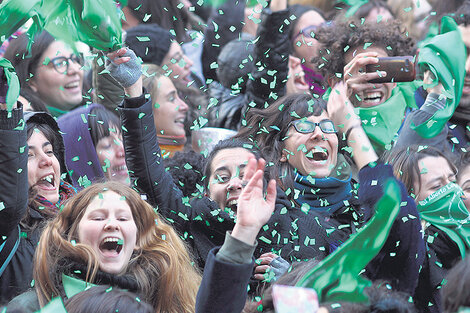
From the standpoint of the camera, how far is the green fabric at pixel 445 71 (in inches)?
183

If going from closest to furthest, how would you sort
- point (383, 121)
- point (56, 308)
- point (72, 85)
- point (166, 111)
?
1. point (56, 308)
2. point (383, 121)
3. point (166, 111)
4. point (72, 85)

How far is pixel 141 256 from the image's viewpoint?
151 inches

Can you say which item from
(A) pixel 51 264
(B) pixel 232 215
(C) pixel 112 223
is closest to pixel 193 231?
(B) pixel 232 215

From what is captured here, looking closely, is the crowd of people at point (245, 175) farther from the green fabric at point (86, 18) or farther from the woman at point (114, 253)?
the green fabric at point (86, 18)

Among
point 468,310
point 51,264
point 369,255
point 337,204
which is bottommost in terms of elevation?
point 337,204

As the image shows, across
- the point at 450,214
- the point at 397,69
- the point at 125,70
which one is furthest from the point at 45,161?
the point at 450,214

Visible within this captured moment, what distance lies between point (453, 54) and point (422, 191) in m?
0.82

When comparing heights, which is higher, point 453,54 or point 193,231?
point 453,54

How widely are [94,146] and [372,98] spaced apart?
1505mm

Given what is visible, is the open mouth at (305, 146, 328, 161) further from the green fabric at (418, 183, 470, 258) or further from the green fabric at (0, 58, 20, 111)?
→ the green fabric at (0, 58, 20, 111)

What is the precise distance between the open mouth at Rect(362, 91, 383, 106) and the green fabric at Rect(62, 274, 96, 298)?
2.03 m

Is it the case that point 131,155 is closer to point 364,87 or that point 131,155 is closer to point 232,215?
point 232,215

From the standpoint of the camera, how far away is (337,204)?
171 inches

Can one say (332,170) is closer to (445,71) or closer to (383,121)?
(383,121)
